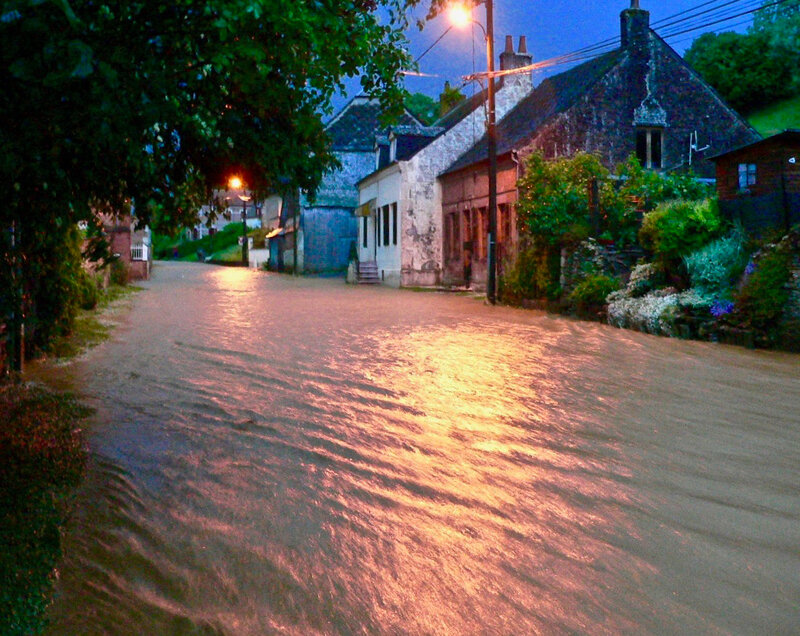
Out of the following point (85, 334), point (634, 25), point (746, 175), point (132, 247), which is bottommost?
point (85, 334)

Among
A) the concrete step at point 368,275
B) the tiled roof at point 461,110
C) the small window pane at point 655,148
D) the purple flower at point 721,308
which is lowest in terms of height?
the purple flower at point 721,308

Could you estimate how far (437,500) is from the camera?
5.02 metres

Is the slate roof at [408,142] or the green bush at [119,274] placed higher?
the slate roof at [408,142]

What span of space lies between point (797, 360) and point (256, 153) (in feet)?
25.9

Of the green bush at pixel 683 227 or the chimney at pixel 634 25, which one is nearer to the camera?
the green bush at pixel 683 227

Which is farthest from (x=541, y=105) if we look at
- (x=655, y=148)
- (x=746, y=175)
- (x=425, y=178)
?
(x=746, y=175)

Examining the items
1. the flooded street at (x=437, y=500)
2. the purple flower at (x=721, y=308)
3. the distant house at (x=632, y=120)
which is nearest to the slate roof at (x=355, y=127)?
the distant house at (x=632, y=120)

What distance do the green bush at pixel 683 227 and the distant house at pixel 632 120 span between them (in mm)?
10416

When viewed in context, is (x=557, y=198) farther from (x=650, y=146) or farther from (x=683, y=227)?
(x=650, y=146)

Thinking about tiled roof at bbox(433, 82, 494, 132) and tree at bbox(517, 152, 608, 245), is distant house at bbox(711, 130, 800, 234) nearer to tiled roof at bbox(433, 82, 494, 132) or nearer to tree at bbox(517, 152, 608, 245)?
tree at bbox(517, 152, 608, 245)

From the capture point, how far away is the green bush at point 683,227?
1462 cm

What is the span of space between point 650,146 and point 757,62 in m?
25.4

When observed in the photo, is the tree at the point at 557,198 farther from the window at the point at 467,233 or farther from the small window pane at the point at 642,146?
the window at the point at 467,233

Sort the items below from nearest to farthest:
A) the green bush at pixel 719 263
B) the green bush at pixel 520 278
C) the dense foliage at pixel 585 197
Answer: the green bush at pixel 719 263 → the dense foliage at pixel 585 197 → the green bush at pixel 520 278
